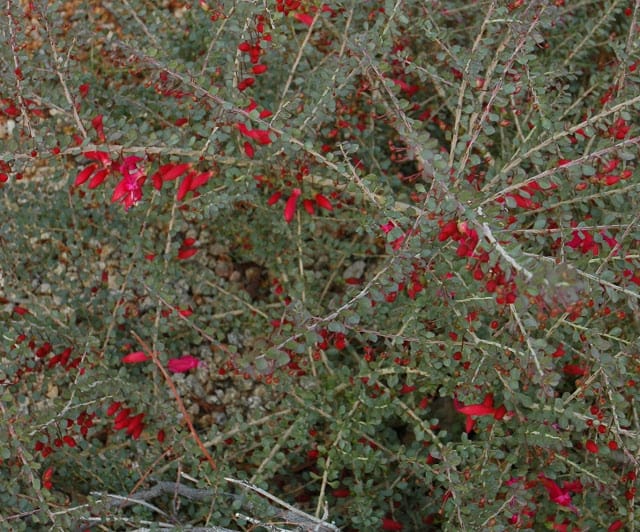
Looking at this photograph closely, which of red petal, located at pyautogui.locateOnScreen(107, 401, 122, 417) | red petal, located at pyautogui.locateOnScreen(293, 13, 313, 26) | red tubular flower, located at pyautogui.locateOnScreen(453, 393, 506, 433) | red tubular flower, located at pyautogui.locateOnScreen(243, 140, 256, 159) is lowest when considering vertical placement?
red petal, located at pyautogui.locateOnScreen(107, 401, 122, 417)

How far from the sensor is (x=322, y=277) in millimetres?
3818

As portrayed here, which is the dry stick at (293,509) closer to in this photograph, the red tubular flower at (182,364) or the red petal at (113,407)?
the red petal at (113,407)

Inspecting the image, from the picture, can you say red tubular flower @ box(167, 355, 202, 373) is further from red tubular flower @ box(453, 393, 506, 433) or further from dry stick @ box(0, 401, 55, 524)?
red tubular flower @ box(453, 393, 506, 433)

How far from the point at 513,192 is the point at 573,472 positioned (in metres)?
1.10

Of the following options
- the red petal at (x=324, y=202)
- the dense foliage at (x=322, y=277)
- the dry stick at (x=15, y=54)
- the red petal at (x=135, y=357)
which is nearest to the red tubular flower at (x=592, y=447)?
the dense foliage at (x=322, y=277)

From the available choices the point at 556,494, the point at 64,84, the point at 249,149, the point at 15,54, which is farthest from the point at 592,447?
the point at 15,54

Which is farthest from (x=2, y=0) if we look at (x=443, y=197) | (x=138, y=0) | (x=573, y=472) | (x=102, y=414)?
(x=573, y=472)

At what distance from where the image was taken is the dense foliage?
8.33 feet

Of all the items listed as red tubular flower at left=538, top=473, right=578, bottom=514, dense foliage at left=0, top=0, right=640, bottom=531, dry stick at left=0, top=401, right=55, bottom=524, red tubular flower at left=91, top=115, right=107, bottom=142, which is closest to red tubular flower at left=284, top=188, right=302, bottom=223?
dense foliage at left=0, top=0, right=640, bottom=531

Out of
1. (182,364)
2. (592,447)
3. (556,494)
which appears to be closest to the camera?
(592,447)

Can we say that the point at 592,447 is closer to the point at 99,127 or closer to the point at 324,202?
the point at 324,202

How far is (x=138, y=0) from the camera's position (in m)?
3.84

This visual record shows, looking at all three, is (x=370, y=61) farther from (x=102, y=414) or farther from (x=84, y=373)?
(x=102, y=414)

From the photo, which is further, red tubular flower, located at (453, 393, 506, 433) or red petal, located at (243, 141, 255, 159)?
red petal, located at (243, 141, 255, 159)
